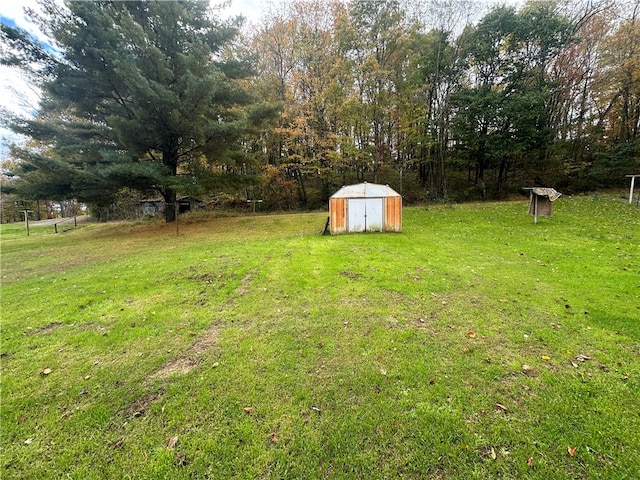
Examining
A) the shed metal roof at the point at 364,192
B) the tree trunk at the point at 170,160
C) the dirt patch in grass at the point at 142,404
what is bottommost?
the dirt patch in grass at the point at 142,404

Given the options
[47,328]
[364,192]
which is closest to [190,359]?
[47,328]

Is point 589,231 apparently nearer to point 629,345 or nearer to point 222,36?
point 629,345

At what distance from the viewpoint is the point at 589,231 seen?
10078 millimetres

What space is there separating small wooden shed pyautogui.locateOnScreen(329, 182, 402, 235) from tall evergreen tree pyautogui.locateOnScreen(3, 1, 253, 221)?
6.12 metres

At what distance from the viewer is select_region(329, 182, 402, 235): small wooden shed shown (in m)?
11.3

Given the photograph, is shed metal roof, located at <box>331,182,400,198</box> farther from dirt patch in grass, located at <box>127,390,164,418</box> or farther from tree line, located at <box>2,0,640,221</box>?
dirt patch in grass, located at <box>127,390,164,418</box>

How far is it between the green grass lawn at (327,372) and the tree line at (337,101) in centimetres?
857

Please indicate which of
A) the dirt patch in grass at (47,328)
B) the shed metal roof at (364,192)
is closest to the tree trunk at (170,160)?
the shed metal roof at (364,192)

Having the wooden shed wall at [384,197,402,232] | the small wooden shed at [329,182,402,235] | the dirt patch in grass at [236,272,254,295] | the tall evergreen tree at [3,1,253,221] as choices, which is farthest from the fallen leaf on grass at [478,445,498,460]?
the tall evergreen tree at [3,1,253,221]

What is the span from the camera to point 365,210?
11.4 metres

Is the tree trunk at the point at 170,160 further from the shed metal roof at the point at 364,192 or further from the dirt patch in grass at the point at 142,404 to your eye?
the dirt patch in grass at the point at 142,404

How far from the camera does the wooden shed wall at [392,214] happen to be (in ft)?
37.3

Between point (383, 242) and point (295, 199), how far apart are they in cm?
1286

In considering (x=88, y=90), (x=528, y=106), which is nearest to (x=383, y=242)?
(x=88, y=90)
